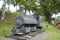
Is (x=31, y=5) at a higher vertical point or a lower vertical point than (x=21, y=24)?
higher

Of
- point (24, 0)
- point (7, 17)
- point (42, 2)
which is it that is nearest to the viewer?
point (24, 0)

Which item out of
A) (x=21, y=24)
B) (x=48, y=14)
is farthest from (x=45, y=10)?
(x=21, y=24)

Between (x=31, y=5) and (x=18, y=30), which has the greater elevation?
(x=31, y=5)

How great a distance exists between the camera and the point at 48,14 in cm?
3572

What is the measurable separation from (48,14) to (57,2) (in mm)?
2663

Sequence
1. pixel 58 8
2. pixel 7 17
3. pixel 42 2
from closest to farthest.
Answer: pixel 7 17 < pixel 42 2 < pixel 58 8

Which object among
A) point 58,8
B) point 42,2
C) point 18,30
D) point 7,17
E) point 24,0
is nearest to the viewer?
point 18,30

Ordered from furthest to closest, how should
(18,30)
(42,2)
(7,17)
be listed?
(42,2), (7,17), (18,30)

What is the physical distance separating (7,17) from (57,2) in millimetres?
13608

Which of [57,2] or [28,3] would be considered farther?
[57,2]

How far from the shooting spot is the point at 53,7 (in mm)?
35594

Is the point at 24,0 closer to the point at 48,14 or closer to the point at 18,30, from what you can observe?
the point at 18,30

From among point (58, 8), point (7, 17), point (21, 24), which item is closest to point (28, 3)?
point (7, 17)

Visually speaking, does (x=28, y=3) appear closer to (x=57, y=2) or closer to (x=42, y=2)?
(x=42, y=2)
